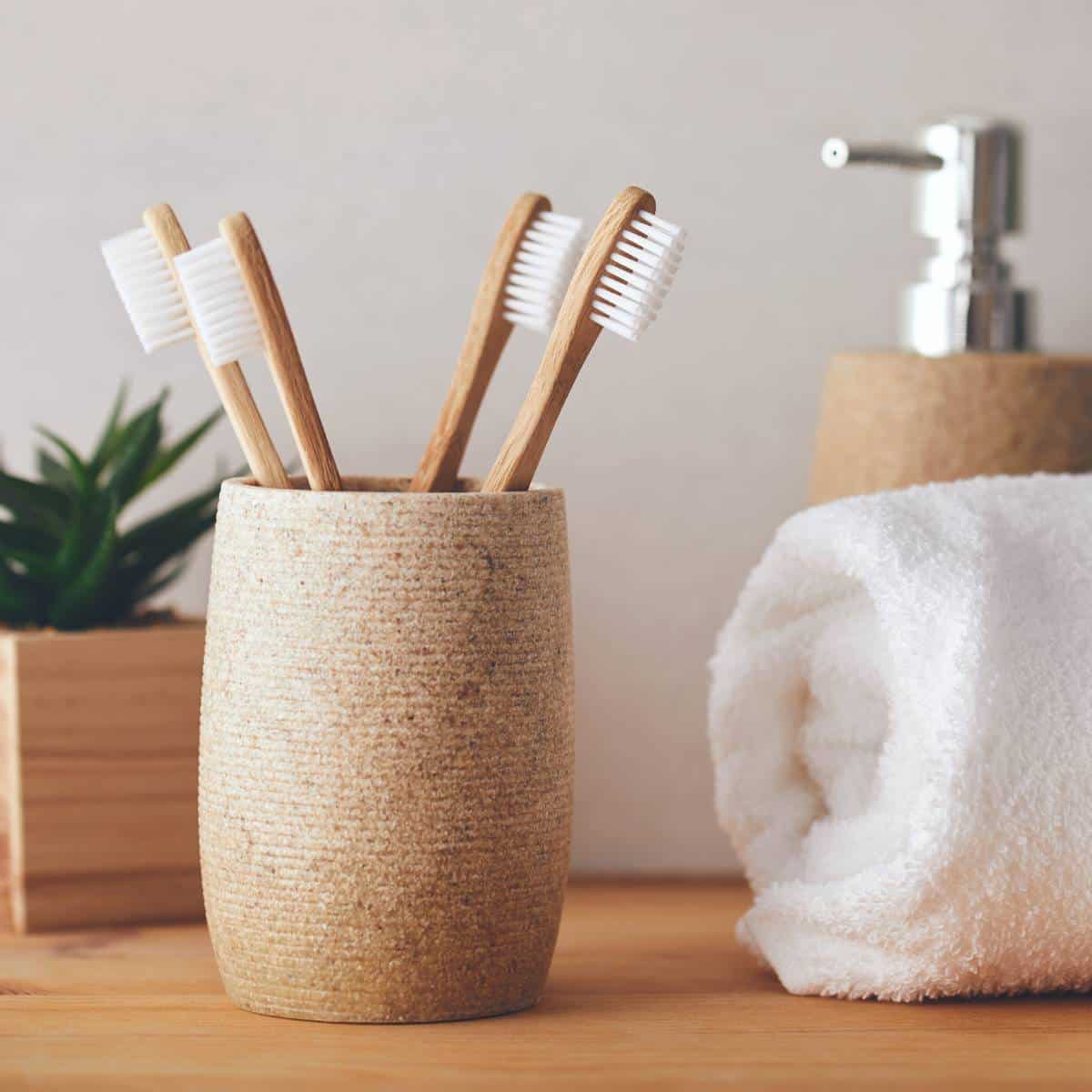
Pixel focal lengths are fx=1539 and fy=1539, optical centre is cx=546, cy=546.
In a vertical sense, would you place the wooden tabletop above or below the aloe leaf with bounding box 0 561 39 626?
below

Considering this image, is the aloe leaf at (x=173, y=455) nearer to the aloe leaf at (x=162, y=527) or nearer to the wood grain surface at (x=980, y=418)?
the aloe leaf at (x=162, y=527)

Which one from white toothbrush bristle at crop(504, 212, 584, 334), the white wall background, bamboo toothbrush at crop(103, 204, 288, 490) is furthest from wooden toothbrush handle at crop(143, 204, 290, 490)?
the white wall background

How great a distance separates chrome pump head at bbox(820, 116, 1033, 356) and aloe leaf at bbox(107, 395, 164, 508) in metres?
0.34

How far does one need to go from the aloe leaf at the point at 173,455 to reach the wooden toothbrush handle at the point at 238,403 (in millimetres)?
163

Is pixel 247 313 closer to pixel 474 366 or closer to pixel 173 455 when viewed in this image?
pixel 474 366

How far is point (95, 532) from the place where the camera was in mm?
649

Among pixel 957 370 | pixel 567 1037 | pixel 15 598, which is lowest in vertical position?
pixel 567 1037

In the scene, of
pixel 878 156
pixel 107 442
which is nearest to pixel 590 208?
pixel 878 156

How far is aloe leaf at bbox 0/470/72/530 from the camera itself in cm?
64

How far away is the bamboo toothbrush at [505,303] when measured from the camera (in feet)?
1.77

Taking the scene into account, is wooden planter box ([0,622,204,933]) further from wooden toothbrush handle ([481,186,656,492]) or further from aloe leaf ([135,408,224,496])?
wooden toothbrush handle ([481,186,656,492])

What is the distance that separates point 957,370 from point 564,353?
0.73 feet

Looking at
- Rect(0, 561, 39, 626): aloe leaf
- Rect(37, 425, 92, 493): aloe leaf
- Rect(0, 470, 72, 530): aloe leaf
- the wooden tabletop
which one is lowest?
the wooden tabletop

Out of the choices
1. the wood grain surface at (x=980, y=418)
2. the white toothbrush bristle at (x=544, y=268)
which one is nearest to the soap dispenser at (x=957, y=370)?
the wood grain surface at (x=980, y=418)
